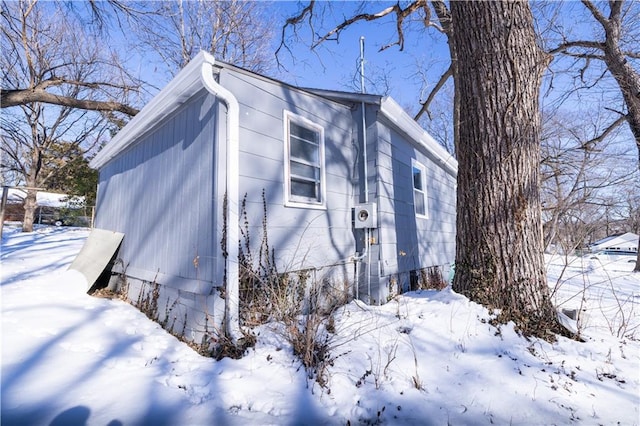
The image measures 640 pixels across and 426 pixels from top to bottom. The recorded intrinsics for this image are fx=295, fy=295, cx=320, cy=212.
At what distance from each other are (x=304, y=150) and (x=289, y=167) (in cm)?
49

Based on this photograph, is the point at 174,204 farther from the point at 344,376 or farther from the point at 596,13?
the point at 596,13

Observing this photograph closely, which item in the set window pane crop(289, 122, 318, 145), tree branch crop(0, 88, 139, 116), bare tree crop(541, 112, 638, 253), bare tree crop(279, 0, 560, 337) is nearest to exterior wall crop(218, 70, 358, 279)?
window pane crop(289, 122, 318, 145)

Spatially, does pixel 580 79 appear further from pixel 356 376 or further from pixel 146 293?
pixel 146 293

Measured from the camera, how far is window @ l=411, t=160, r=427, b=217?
6422mm

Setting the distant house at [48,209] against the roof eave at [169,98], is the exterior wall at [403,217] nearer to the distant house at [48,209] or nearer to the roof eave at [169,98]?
the roof eave at [169,98]

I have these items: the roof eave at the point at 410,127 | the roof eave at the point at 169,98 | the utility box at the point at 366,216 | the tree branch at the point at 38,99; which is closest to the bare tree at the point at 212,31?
the tree branch at the point at 38,99

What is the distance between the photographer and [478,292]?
9.99ft

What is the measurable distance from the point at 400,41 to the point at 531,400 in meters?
7.56

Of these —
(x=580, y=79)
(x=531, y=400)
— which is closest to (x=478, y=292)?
(x=531, y=400)

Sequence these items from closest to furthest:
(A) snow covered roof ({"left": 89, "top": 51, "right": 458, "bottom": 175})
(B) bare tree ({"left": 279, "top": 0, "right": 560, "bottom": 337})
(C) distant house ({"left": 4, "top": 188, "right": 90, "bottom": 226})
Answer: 1. (B) bare tree ({"left": 279, "top": 0, "right": 560, "bottom": 337})
2. (A) snow covered roof ({"left": 89, "top": 51, "right": 458, "bottom": 175})
3. (C) distant house ({"left": 4, "top": 188, "right": 90, "bottom": 226})

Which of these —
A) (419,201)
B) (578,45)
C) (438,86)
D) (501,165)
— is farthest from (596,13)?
(501,165)

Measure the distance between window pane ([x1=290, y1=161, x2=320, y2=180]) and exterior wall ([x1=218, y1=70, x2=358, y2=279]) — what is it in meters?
0.19

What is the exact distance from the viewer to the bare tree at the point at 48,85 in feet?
25.2

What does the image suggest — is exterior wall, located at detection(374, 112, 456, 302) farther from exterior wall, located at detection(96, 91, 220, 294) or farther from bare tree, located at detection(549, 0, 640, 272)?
bare tree, located at detection(549, 0, 640, 272)
